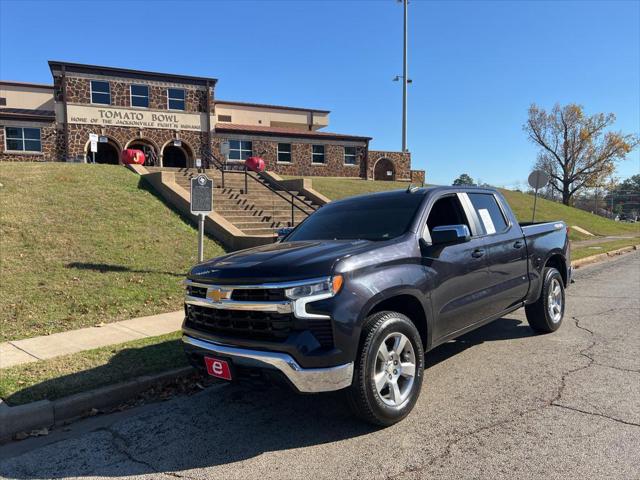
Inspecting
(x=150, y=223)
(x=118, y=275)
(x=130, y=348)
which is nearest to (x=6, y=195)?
(x=150, y=223)

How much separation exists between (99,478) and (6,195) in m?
11.1

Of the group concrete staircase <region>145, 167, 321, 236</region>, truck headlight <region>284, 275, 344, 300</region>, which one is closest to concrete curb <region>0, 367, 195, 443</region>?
truck headlight <region>284, 275, 344, 300</region>

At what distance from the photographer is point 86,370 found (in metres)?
4.86

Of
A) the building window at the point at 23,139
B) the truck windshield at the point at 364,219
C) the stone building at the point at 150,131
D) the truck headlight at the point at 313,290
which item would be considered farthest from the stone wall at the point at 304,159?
the truck headlight at the point at 313,290

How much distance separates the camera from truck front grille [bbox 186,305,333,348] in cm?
329

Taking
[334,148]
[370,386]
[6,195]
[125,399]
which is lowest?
[125,399]

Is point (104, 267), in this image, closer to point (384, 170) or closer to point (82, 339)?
point (82, 339)

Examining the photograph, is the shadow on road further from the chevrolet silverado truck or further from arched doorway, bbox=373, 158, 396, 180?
arched doorway, bbox=373, 158, 396, 180

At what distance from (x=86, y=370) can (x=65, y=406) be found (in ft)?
2.40

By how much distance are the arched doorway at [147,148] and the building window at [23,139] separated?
5.13 m

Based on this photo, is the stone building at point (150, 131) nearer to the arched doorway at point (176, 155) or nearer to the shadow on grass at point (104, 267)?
the arched doorway at point (176, 155)

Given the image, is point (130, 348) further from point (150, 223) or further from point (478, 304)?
point (150, 223)

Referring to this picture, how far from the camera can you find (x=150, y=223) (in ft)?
38.7

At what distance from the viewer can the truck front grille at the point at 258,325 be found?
3291 millimetres
